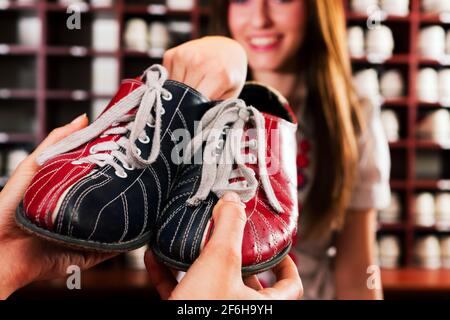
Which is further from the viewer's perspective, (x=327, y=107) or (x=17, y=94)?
(x=17, y=94)

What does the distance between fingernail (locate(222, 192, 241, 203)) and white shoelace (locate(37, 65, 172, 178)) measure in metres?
0.10

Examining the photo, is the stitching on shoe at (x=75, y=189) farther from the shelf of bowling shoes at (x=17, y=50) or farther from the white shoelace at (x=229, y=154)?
the shelf of bowling shoes at (x=17, y=50)

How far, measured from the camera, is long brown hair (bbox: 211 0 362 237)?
0.96 m

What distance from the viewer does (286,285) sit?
1.77 feet

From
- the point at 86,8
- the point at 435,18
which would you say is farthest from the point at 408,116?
the point at 86,8

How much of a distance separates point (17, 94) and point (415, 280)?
2.28m

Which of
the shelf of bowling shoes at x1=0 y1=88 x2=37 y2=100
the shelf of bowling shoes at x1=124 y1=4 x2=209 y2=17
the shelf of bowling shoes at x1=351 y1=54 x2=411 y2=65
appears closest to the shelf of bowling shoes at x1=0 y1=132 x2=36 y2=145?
the shelf of bowling shoes at x1=0 y1=88 x2=37 y2=100

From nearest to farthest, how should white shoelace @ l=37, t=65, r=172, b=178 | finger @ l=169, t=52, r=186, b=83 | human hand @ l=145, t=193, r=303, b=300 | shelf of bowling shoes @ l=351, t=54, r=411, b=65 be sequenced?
human hand @ l=145, t=193, r=303, b=300 → white shoelace @ l=37, t=65, r=172, b=178 → finger @ l=169, t=52, r=186, b=83 → shelf of bowling shoes @ l=351, t=54, r=411, b=65

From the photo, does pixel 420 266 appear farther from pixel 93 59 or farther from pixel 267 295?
pixel 267 295

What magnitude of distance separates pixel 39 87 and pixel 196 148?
2.08 metres

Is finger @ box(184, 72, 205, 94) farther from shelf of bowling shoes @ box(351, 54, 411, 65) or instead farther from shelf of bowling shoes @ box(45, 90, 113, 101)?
shelf of bowling shoes @ box(351, 54, 411, 65)

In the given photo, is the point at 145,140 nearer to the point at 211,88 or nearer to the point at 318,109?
the point at 211,88

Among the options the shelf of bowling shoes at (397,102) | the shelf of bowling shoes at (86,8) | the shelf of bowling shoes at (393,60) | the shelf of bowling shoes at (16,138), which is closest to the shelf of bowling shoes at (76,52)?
the shelf of bowling shoes at (86,8)

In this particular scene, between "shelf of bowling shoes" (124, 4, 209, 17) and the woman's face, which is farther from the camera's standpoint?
"shelf of bowling shoes" (124, 4, 209, 17)
